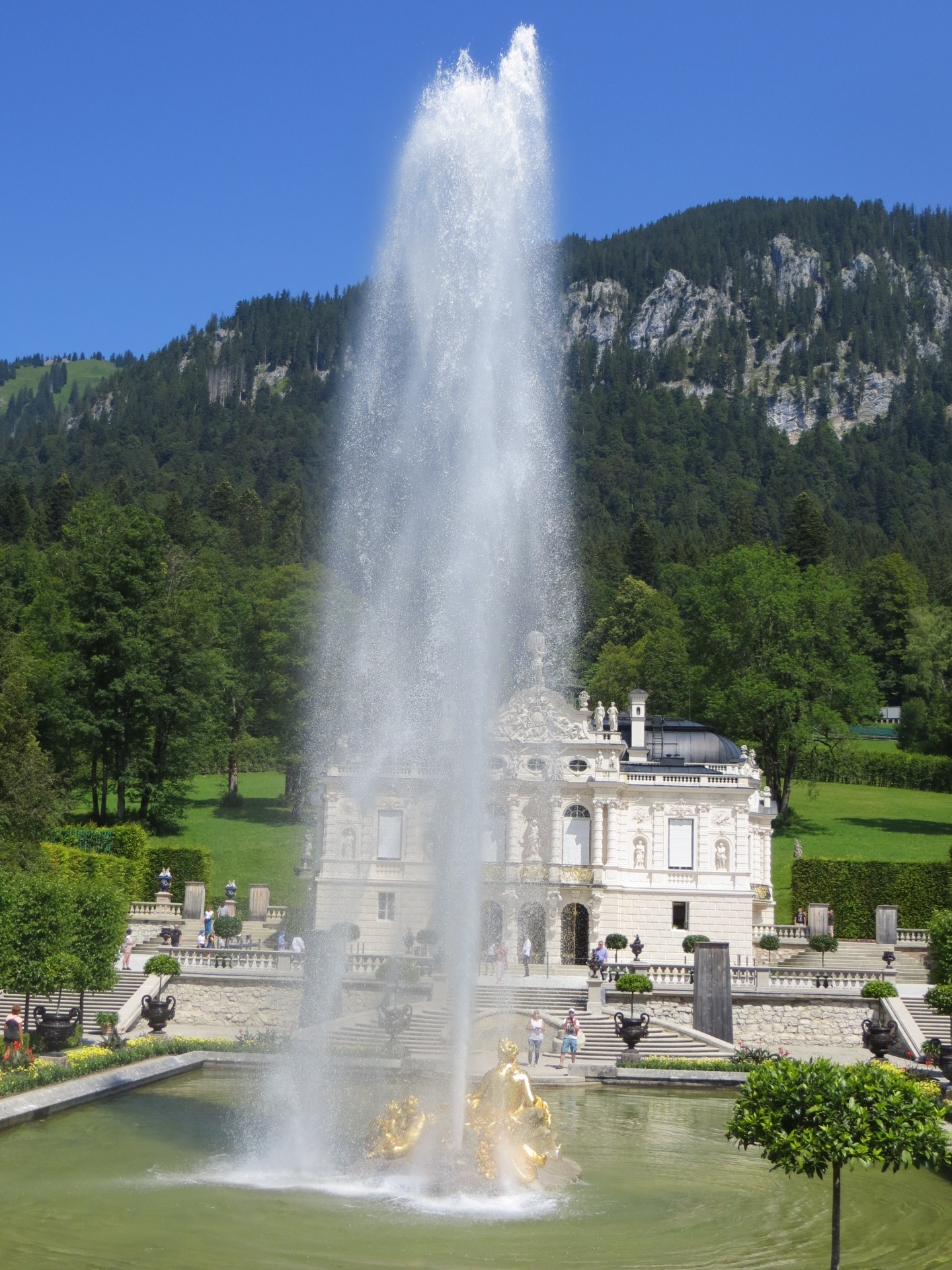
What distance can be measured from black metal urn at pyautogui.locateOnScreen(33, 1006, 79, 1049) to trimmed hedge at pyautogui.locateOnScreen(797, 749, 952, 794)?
212 feet

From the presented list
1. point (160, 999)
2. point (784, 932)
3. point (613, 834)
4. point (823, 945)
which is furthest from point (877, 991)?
point (160, 999)

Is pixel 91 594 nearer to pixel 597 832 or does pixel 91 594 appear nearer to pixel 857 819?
pixel 597 832

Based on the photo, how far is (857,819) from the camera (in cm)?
7381

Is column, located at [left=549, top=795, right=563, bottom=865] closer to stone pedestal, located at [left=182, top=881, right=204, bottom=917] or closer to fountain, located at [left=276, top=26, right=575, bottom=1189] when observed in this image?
stone pedestal, located at [left=182, top=881, right=204, bottom=917]

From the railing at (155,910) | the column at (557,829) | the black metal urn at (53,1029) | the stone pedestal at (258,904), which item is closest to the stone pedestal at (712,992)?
the column at (557,829)

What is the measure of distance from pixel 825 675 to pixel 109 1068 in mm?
49743

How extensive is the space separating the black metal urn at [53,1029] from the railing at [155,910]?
74.3 feet

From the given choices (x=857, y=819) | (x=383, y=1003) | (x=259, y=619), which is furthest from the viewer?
(x=259, y=619)

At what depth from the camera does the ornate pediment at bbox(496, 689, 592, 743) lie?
52.8 metres

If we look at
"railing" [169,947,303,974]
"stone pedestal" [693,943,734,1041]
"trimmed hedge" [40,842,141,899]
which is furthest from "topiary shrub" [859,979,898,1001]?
"trimmed hedge" [40,842,141,899]

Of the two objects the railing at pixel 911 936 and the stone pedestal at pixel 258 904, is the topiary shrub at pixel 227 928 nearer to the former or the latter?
the stone pedestal at pixel 258 904

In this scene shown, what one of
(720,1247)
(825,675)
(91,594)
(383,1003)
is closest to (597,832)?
(383,1003)

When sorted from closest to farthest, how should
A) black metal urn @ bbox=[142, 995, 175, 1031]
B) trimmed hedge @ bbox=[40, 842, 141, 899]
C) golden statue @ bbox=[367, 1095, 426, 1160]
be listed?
golden statue @ bbox=[367, 1095, 426, 1160], black metal urn @ bbox=[142, 995, 175, 1031], trimmed hedge @ bbox=[40, 842, 141, 899]

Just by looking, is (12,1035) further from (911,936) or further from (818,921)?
(911,936)
